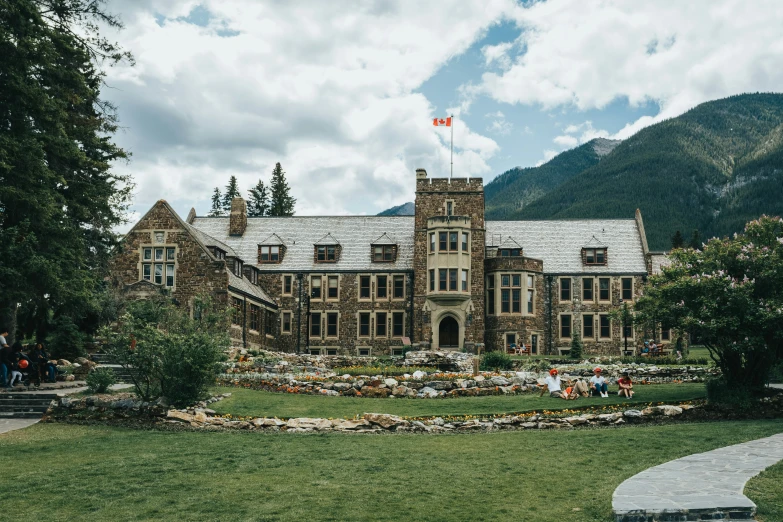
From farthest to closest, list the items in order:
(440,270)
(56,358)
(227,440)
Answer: (440,270)
(56,358)
(227,440)

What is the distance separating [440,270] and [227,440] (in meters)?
33.8

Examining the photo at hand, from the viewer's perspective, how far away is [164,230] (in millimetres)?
46406

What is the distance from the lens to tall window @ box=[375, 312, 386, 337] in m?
53.1

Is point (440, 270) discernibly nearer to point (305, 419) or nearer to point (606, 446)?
point (305, 419)

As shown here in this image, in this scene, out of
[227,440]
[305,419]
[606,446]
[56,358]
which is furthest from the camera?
[56,358]

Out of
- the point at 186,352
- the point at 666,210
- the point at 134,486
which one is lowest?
the point at 134,486

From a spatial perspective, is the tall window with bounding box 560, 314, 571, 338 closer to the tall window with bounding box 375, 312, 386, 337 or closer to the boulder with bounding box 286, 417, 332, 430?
the tall window with bounding box 375, 312, 386, 337

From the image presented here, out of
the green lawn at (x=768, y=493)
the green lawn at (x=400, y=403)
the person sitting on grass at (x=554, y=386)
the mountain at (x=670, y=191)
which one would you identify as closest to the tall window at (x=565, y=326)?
the green lawn at (x=400, y=403)

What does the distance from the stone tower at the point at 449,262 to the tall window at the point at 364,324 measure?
369 centimetres

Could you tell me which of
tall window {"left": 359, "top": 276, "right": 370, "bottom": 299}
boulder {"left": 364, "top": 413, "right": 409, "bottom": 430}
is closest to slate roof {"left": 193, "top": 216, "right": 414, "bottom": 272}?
tall window {"left": 359, "top": 276, "right": 370, "bottom": 299}

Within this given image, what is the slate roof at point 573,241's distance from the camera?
175 feet

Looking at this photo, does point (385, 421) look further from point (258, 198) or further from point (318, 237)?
point (258, 198)

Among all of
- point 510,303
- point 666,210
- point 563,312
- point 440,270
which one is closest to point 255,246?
point 440,270

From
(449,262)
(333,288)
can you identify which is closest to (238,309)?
(333,288)
